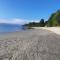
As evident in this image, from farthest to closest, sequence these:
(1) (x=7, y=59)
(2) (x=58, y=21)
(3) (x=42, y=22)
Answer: (3) (x=42, y=22) < (2) (x=58, y=21) < (1) (x=7, y=59)

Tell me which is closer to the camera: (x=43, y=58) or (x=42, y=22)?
(x=43, y=58)

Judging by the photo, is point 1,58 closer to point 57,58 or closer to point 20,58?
point 20,58

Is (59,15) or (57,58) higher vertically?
(59,15)

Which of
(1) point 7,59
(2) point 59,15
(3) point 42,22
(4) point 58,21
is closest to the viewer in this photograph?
(1) point 7,59

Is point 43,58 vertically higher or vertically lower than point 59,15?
lower

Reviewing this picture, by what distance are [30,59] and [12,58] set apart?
102 cm

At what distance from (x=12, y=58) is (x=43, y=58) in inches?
69.0

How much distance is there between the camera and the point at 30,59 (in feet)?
24.2

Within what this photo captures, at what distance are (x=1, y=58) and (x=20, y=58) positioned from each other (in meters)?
1.06

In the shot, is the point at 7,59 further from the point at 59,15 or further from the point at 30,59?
the point at 59,15

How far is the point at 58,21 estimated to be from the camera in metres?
66.6

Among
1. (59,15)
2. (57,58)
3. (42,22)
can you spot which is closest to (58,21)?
(59,15)

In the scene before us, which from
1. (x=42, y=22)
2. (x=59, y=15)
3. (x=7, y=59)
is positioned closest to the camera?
(x=7, y=59)

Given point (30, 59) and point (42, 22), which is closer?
point (30, 59)
